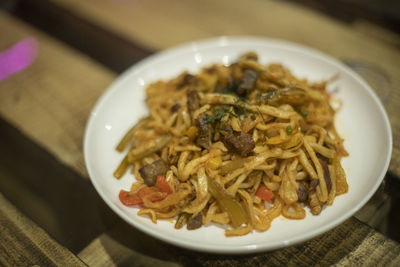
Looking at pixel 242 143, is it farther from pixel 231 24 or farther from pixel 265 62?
pixel 231 24

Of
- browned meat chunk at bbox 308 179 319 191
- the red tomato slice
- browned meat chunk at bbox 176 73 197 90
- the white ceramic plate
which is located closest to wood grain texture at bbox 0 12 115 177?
the white ceramic plate

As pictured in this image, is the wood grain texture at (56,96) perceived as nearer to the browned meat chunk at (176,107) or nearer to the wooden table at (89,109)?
the wooden table at (89,109)

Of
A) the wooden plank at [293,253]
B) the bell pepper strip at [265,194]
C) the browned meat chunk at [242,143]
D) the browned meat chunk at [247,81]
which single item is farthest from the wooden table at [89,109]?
the browned meat chunk at [247,81]

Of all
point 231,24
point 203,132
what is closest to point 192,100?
point 203,132

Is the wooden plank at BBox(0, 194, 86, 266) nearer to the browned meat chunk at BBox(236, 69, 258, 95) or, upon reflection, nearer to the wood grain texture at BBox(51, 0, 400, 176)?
the browned meat chunk at BBox(236, 69, 258, 95)

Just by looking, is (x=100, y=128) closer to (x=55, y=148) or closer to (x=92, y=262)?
(x=55, y=148)
